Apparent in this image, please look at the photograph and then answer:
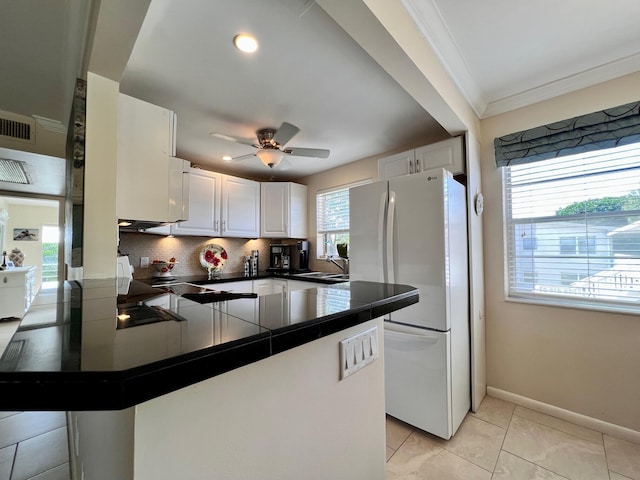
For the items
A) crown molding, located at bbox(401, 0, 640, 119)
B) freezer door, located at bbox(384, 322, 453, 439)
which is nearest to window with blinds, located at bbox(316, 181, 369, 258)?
crown molding, located at bbox(401, 0, 640, 119)

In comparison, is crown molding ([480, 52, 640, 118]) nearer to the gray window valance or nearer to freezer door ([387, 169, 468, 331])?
the gray window valance

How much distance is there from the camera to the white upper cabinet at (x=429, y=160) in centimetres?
229

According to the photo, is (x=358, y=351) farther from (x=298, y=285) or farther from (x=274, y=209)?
(x=274, y=209)

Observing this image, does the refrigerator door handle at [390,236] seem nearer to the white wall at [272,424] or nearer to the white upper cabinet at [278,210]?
the white wall at [272,424]

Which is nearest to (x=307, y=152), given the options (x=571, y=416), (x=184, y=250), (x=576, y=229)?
A: (x=184, y=250)

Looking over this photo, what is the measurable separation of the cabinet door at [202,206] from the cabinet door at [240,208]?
10 cm

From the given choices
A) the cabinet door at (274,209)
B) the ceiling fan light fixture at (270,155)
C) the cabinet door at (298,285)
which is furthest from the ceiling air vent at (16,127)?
the cabinet door at (298,285)

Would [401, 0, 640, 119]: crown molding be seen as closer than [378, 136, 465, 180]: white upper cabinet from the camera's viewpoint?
Yes

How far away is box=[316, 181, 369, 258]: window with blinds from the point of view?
12.2 ft

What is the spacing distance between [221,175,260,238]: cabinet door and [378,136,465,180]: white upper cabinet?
1847 mm

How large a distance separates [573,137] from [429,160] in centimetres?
98

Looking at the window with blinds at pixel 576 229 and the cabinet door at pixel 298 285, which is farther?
the cabinet door at pixel 298 285

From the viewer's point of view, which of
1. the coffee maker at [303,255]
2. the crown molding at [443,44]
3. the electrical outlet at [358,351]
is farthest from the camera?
the coffee maker at [303,255]

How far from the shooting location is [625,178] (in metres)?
1.90
